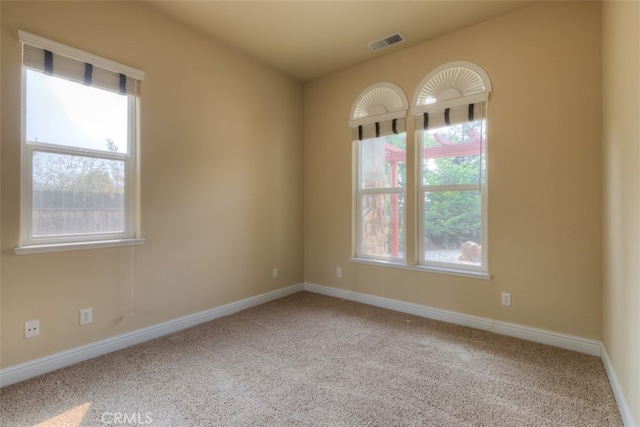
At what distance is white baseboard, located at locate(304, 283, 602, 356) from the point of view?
251 centimetres

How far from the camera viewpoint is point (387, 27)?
3029mm

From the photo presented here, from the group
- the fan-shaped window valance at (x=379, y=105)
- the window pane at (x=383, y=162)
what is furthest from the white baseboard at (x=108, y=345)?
the fan-shaped window valance at (x=379, y=105)

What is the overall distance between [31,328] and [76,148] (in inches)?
52.0

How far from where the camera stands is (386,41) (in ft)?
10.8

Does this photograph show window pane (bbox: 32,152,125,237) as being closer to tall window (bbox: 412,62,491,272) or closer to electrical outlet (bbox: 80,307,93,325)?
electrical outlet (bbox: 80,307,93,325)

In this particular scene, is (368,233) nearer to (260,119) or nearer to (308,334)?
(308,334)

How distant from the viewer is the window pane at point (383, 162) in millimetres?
3586

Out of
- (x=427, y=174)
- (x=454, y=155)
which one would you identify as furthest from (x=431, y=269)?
(x=454, y=155)

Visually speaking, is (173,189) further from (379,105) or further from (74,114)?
(379,105)

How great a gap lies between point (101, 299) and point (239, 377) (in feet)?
4.32

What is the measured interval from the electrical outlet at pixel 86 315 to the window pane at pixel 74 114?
1274 mm

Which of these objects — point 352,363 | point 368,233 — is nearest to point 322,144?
point 368,233

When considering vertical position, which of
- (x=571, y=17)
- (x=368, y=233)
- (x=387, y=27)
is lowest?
(x=368, y=233)

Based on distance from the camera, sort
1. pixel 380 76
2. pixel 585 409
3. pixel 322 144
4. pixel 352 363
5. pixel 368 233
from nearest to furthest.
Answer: pixel 585 409 < pixel 352 363 < pixel 380 76 < pixel 368 233 < pixel 322 144
